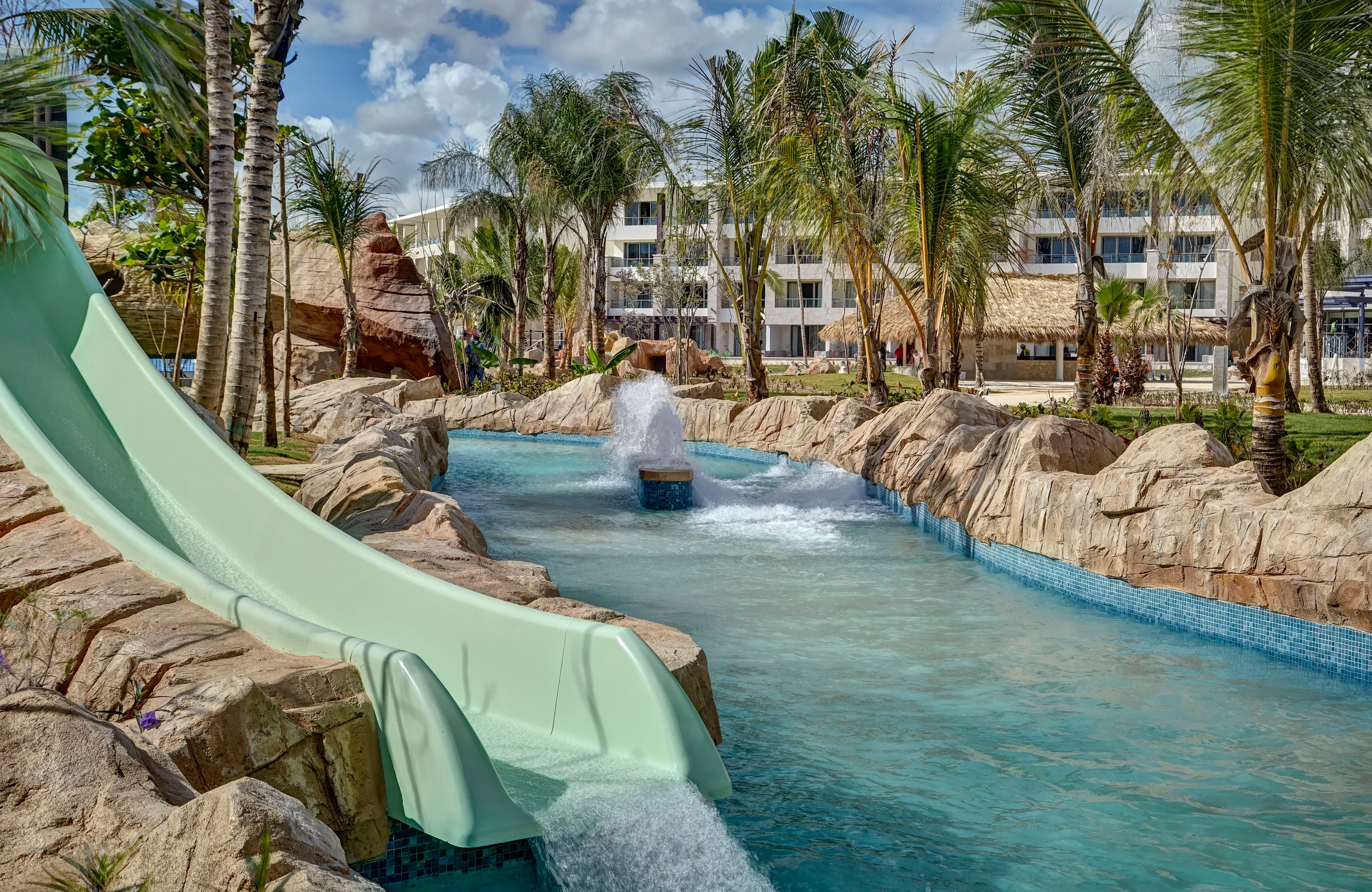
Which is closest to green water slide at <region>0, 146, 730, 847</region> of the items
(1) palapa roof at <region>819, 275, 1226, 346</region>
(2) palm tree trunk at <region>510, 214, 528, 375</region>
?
(2) palm tree trunk at <region>510, 214, 528, 375</region>

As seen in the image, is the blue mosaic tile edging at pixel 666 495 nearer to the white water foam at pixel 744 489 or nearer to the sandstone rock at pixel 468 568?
the white water foam at pixel 744 489

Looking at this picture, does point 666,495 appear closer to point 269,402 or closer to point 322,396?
point 269,402

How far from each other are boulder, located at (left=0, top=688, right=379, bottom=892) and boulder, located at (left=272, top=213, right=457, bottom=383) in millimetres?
19610

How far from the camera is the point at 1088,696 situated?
5875mm

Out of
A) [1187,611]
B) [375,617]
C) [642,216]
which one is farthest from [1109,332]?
[642,216]

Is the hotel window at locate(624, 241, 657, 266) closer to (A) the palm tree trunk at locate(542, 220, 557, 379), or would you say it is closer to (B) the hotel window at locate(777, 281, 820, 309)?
(B) the hotel window at locate(777, 281, 820, 309)

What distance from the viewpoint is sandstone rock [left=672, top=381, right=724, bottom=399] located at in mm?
21266

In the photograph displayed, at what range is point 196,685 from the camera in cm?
330

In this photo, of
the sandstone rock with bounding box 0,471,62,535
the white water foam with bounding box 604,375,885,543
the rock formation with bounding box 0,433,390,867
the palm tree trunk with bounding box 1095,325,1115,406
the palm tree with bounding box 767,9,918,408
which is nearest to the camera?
the rock formation with bounding box 0,433,390,867

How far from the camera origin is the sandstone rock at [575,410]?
19703 mm

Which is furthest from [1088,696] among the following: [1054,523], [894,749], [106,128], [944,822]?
[106,128]

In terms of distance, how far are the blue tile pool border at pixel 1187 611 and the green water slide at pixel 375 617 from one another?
4.35 m

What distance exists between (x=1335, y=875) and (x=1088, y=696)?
199 centimetres

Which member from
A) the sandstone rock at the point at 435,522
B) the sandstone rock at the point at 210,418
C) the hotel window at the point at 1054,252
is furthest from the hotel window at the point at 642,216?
the sandstone rock at the point at 435,522
